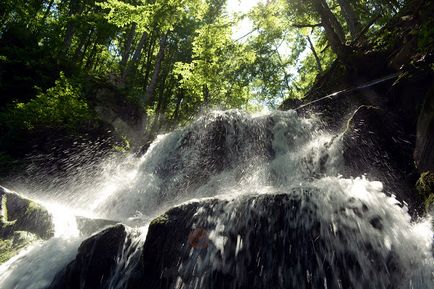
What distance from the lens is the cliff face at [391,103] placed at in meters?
7.24

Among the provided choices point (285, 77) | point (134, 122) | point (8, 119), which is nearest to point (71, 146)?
point (8, 119)

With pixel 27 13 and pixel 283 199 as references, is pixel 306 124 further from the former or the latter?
pixel 27 13

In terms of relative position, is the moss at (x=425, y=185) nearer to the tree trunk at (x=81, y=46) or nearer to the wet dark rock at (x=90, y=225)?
the wet dark rock at (x=90, y=225)

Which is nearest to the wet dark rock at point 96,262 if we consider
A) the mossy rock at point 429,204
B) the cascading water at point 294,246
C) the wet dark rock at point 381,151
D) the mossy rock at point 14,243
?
the cascading water at point 294,246

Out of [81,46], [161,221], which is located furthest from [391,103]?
[81,46]

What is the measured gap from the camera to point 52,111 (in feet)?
46.0

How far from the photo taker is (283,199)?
566 centimetres

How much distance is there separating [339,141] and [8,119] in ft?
40.8

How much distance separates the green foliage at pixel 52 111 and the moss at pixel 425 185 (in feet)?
41.8

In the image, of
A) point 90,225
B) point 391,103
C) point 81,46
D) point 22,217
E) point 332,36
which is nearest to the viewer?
point 90,225

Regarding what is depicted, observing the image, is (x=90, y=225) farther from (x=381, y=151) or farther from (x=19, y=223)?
(x=381, y=151)

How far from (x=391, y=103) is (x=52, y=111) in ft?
40.4

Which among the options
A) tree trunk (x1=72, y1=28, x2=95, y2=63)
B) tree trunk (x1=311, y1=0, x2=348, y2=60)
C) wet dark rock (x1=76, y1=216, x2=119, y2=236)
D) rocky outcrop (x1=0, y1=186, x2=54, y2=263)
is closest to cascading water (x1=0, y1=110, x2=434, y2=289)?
wet dark rock (x1=76, y1=216, x2=119, y2=236)

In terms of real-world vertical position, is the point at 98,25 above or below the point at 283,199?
above
